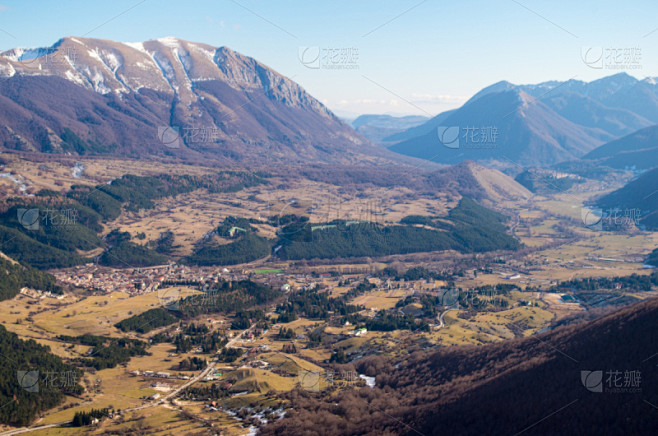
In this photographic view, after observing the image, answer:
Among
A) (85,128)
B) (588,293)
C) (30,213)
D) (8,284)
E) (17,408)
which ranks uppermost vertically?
(85,128)

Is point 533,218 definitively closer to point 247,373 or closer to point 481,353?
point 481,353

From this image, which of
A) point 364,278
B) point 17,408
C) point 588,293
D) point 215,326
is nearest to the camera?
point 17,408

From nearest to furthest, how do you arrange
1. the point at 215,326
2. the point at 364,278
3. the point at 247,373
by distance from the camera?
the point at 247,373 < the point at 215,326 < the point at 364,278

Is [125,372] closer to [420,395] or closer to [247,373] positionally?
[247,373]

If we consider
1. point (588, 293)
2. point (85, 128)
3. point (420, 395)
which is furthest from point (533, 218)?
point (85, 128)

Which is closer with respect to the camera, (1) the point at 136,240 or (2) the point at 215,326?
(2) the point at 215,326

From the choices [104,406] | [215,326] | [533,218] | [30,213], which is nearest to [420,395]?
[104,406]

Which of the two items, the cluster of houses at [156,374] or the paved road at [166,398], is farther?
the cluster of houses at [156,374]

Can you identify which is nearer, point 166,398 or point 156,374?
point 166,398

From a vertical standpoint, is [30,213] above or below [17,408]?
above

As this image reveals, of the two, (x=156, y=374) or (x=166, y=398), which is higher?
(x=156, y=374)

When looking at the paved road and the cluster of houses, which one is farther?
the cluster of houses
